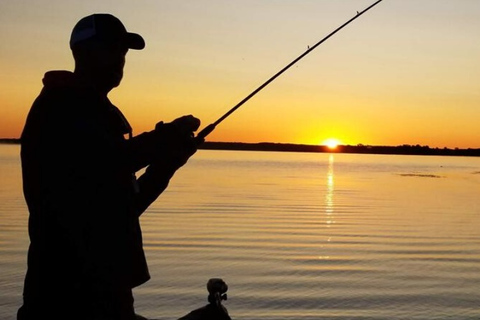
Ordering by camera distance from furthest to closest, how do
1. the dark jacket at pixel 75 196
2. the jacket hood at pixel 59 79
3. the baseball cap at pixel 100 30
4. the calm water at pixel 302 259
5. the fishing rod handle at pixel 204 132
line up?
the calm water at pixel 302 259 → the fishing rod handle at pixel 204 132 → the baseball cap at pixel 100 30 → the jacket hood at pixel 59 79 → the dark jacket at pixel 75 196

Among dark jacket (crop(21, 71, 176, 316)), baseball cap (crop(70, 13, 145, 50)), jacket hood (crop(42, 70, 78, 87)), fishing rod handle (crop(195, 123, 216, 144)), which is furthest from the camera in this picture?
fishing rod handle (crop(195, 123, 216, 144))

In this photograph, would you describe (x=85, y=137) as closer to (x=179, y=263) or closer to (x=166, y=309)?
(x=166, y=309)

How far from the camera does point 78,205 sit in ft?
8.43

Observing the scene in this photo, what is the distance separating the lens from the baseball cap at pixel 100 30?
2.79 m

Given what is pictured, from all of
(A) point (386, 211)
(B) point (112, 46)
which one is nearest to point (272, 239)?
(A) point (386, 211)

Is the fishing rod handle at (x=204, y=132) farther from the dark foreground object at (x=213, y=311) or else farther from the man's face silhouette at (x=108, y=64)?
the dark foreground object at (x=213, y=311)

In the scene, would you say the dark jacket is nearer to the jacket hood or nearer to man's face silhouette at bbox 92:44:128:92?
the jacket hood

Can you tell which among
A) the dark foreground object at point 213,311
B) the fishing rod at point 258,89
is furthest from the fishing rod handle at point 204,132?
the dark foreground object at point 213,311

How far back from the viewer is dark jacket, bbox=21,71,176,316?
258 cm

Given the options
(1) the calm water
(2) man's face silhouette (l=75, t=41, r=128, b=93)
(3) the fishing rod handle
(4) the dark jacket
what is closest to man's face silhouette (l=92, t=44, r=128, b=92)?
(2) man's face silhouette (l=75, t=41, r=128, b=93)

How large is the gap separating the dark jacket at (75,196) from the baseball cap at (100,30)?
17 centimetres

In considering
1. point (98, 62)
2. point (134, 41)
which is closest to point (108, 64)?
point (98, 62)

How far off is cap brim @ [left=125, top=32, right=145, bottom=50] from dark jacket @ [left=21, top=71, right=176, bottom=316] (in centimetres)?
27

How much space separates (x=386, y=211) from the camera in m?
25.9
